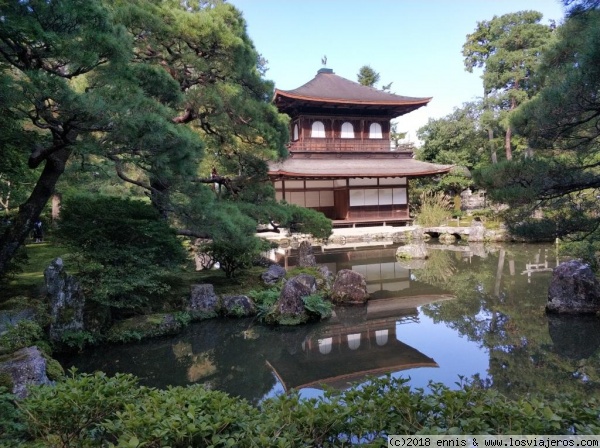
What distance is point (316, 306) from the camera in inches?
279

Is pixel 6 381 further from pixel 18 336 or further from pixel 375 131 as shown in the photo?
pixel 375 131

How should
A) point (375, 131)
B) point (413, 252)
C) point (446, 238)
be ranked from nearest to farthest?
point (413, 252) < point (446, 238) < point (375, 131)

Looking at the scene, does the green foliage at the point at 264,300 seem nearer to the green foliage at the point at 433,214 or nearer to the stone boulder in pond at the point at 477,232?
the stone boulder in pond at the point at 477,232

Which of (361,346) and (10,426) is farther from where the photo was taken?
(361,346)

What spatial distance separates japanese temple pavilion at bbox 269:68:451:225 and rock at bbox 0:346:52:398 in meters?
15.6

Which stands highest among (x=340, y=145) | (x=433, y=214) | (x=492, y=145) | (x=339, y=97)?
(x=339, y=97)

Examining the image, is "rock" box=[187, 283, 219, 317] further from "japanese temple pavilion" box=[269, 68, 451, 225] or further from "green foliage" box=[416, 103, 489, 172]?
"green foliage" box=[416, 103, 489, 172]

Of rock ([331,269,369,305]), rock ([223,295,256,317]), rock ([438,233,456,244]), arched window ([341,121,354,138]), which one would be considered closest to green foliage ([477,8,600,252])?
rock ([331,269,369,305])

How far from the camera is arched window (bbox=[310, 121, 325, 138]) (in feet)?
67.9

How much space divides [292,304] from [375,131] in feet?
54.6

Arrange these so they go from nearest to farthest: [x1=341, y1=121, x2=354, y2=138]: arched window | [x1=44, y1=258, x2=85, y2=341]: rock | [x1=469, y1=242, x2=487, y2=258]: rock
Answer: [x1=44, y1=258, x2=85, y2=341]: rock
[x1=469, y1=242, x2=487, y2=258]: rock
[x1=341, y1=121, x2=354, y2=138]: arched window

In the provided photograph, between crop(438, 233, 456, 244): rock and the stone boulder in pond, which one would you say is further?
crop(438, 233, 456, 244): rock

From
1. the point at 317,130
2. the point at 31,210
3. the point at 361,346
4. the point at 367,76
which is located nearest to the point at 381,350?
the point at 361,346

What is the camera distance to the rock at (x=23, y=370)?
3.48 meters
